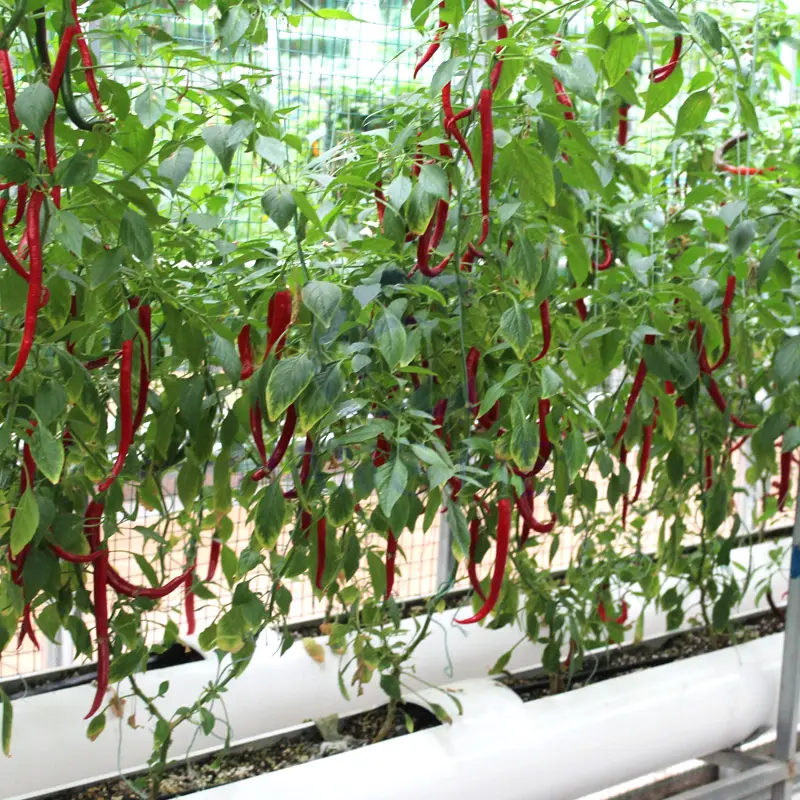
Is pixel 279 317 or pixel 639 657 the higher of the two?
pixel 279 317

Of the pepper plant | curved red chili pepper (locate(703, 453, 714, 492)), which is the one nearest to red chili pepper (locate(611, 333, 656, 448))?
the pepper plant

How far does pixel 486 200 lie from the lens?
0.89 metres

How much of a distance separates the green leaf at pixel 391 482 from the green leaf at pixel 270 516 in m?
0.13

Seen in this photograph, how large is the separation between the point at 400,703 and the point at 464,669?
0.27 m

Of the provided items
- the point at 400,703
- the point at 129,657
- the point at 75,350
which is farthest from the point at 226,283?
the point at 400,703

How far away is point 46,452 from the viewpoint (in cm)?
85

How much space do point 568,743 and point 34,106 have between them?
3.59 ft

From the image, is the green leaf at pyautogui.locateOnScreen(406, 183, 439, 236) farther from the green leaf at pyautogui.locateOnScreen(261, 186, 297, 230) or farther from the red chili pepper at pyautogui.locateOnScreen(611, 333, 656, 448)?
the red chili pepper at pyautogui.locateOnScreen(611, 333, 656, 448)

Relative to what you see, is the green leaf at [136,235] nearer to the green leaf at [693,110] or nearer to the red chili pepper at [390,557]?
the red chili pepper at [390,557]

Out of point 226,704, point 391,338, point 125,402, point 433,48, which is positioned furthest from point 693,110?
point 226,704

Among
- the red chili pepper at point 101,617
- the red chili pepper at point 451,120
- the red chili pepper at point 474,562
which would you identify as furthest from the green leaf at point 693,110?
the red chili pepper at point 101,617

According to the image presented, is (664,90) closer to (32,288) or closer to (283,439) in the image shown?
(283,439)

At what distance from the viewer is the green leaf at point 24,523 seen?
2.77 ft

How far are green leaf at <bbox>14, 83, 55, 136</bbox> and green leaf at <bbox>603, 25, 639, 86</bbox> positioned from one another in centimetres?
59
